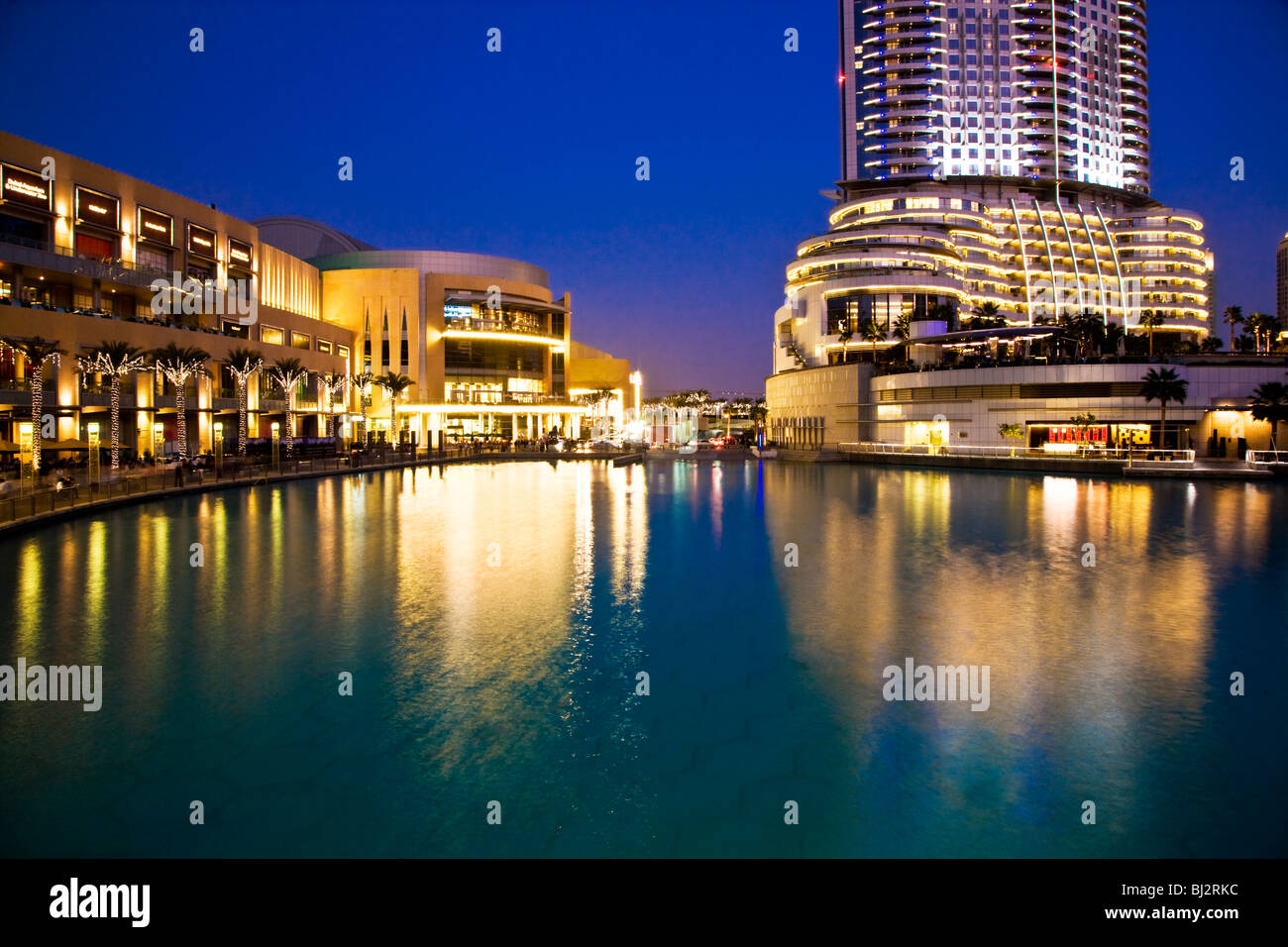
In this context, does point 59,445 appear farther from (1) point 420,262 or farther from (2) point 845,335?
(2) point 845,335

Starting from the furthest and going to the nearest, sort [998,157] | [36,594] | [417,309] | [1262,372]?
[998,157]
[417,309]
[1262,372]
[36,594]

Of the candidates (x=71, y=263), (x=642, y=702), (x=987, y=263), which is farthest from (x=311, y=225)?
(x=642, y=702)

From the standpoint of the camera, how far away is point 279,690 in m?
9.75

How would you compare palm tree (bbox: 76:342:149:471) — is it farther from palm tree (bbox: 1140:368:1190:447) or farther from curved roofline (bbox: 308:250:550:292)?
palm tree (bbox: 1140:368:1190:447)

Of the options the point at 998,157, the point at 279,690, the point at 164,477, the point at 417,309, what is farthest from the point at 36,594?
the point at 998,157

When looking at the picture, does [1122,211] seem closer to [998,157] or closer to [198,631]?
[998,157]

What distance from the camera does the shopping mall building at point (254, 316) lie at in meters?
47.2

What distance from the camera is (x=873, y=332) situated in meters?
86.8

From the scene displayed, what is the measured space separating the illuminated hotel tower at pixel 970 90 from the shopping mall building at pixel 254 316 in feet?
201

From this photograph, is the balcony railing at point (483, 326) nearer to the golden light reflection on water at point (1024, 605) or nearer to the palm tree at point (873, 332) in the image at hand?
the palm tree at point (873, 332)

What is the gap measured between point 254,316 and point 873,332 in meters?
63.2

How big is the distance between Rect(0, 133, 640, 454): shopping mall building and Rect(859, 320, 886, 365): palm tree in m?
41.5

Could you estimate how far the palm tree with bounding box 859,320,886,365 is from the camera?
86.9 metres
